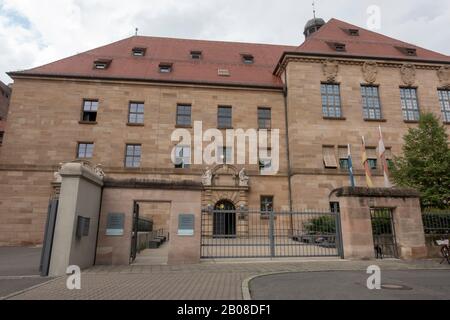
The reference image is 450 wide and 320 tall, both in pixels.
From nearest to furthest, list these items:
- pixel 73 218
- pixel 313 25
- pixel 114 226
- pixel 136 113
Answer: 1. pixel 73 218
2. pixel 114 226
3. pixel 136 113
4. pixel 313 25

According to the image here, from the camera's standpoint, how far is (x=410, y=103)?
25156 millimetres

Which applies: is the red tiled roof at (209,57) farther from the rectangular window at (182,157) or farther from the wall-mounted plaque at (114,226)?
the wall-mounted plaque at (114,226)

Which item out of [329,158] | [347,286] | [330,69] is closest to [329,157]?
[329,158]

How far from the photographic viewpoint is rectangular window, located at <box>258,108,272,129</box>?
24677mm

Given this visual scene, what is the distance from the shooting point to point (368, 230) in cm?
1236

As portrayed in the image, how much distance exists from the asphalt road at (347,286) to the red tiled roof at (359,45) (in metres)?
19.6

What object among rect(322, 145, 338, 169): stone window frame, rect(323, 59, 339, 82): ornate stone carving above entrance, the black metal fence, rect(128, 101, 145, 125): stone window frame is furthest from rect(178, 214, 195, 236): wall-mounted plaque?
rect(323, 59, 339, 82): ornate stone carving above entrance

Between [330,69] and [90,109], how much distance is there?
19.0 metres

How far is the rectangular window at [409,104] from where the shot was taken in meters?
24.8

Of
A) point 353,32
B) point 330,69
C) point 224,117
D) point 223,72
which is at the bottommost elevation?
point 224,117

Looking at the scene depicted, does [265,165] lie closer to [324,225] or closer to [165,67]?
[324,225]

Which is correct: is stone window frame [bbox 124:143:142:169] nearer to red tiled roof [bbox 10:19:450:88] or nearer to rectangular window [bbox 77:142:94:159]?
rectangular window [bbox 77:142:94:159]

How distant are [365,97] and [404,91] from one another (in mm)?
3487
